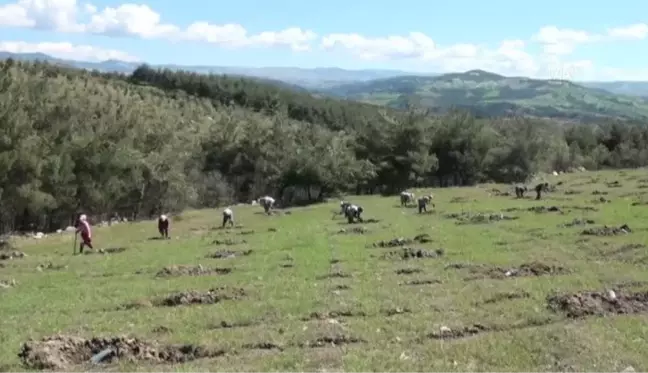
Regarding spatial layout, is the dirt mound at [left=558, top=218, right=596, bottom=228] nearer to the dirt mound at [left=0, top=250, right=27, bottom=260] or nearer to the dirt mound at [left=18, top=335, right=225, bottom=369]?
the dirt mound at [left=18, top=335, right=225, bottom=369]

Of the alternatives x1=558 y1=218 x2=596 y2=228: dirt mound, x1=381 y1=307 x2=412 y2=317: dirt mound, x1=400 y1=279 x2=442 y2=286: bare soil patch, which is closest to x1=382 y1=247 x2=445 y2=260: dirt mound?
x1=400 y1=279 x2=442 y2=286: bare soil patch

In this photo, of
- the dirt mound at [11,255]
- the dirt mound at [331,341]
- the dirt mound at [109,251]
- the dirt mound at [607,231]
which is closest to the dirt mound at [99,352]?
the dirt mound at [331,341]

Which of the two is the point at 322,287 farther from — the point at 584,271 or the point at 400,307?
the point at 584,271

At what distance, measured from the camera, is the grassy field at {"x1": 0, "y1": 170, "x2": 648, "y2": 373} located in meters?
18.3

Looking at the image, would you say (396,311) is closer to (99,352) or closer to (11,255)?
(99,352)

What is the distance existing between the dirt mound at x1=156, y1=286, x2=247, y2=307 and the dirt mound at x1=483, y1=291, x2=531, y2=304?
9220 mm

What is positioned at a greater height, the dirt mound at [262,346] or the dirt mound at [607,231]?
the dirt mound at [262,346]

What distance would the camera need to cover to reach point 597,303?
23.1 metres

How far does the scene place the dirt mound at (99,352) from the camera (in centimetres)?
1922

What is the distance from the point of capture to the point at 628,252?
35.2 metres

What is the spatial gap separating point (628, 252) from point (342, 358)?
71.8 feet

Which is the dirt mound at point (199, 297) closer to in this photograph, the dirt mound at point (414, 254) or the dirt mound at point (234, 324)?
the dirt mound at point (234, 324)

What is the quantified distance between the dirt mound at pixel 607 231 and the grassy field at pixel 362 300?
49cm

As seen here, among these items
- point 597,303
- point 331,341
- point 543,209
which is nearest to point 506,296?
point 597,303
